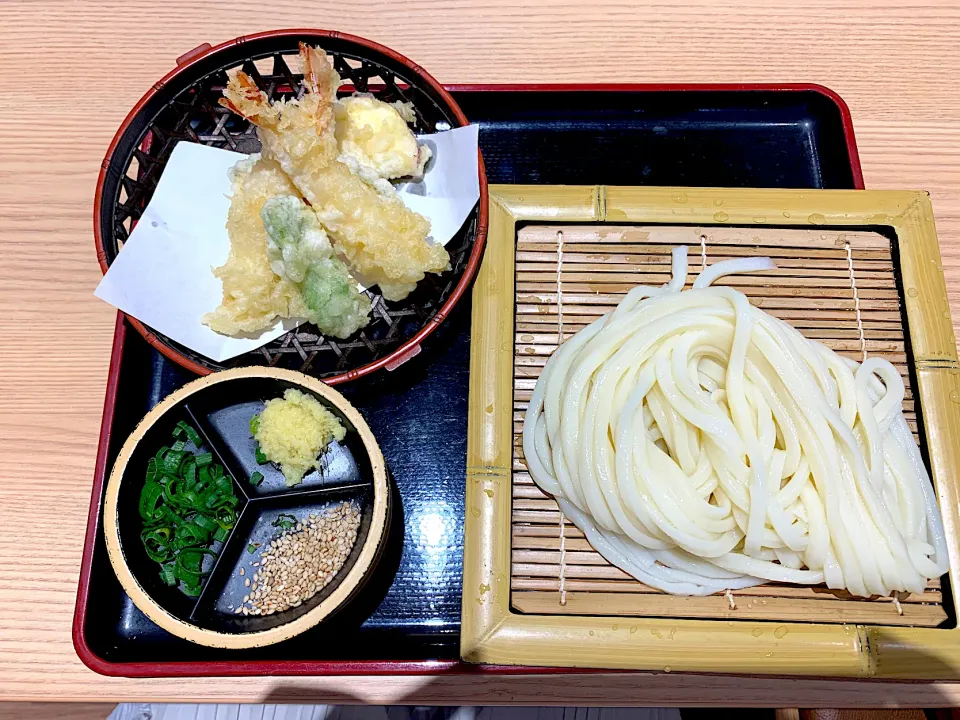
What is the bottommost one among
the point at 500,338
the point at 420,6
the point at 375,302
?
the point at 500,338

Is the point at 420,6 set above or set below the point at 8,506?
above

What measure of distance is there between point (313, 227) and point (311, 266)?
111 millimetres

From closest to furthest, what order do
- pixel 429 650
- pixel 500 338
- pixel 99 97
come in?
pixel 429 650 < pixel 500 338 < pixel 99 97

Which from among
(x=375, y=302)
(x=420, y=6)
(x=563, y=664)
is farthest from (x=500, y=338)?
(x=420, y=6)

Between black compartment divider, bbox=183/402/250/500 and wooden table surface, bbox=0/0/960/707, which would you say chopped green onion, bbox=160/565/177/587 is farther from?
wooden table surface, bbox=0/0/960/707

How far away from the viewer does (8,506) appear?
1790mm

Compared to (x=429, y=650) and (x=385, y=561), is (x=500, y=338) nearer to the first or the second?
(x=385, y=561)


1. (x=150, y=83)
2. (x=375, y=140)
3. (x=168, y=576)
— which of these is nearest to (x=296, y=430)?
(x=168, y=576)

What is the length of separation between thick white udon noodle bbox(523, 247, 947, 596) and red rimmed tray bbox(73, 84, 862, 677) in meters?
0.34

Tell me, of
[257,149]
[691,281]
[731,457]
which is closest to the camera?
[731,457]

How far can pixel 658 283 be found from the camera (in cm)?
180

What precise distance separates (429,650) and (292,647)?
0.36m

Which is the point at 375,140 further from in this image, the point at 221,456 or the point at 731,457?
the point at 731,457

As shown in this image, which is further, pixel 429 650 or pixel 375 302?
pixel 375 302
